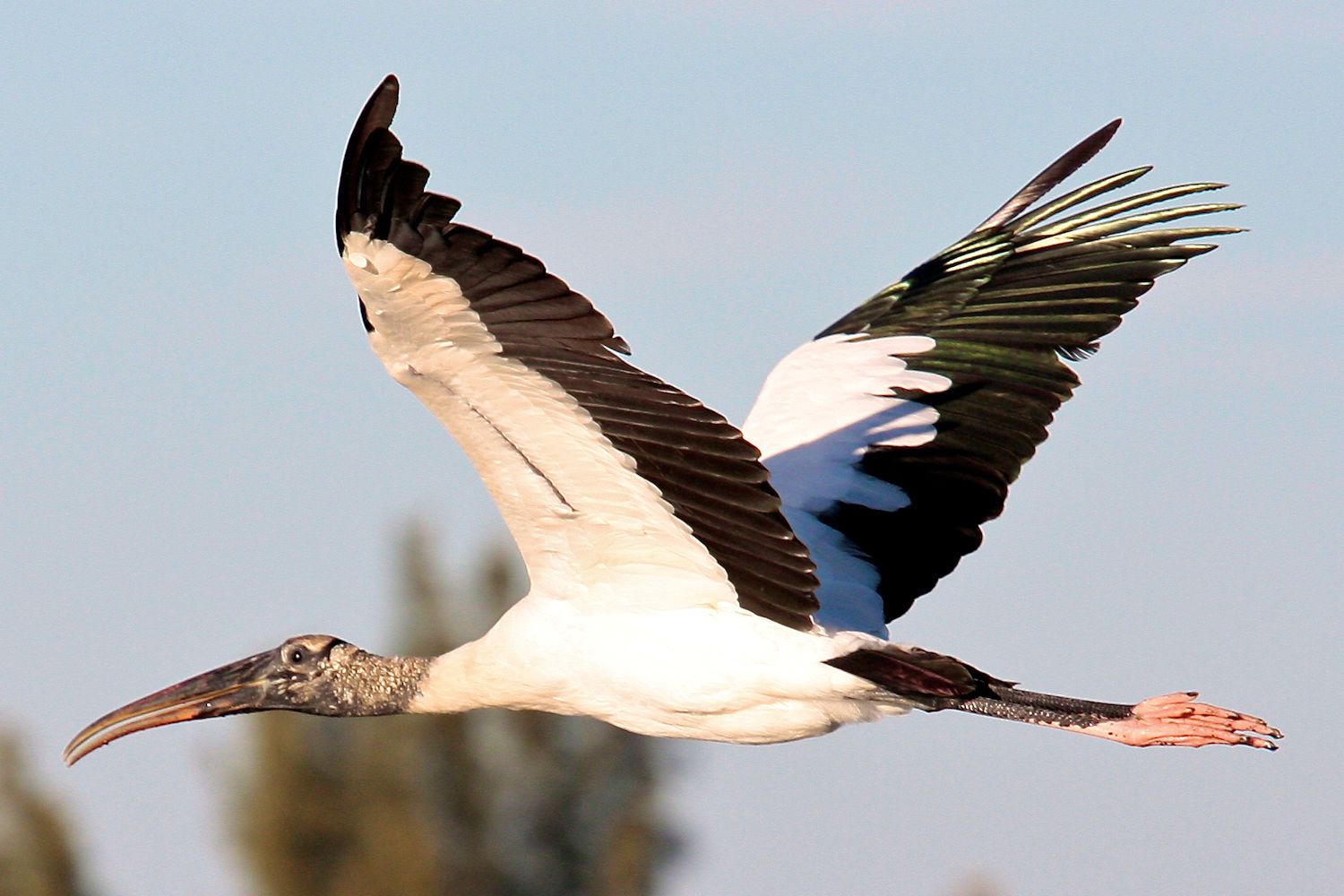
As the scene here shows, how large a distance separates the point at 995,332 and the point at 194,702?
12.7 feet

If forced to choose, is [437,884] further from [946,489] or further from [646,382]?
[646,382]

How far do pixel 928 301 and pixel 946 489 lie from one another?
1.06 m

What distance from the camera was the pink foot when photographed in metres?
8.47

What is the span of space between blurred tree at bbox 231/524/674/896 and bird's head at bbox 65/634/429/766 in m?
15.4

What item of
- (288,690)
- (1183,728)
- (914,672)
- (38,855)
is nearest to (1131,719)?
(1183,728)

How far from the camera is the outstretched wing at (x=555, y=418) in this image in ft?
21.8

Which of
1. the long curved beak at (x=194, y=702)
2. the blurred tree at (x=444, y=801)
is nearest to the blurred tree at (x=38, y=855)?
the blurred tree at (x=444, y=801)

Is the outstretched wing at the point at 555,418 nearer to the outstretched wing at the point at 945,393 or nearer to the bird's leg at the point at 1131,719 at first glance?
the bird's leg at the point at 1131,719

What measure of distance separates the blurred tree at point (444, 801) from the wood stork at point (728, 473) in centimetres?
1563

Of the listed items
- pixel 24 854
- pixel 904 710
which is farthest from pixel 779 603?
pixel 24 854

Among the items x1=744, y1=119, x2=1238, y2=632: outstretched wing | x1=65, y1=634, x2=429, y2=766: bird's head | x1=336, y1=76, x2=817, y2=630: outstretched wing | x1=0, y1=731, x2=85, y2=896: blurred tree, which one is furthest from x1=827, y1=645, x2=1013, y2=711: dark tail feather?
x1=0, y1=731, x2=85, y2=896: blurred tree

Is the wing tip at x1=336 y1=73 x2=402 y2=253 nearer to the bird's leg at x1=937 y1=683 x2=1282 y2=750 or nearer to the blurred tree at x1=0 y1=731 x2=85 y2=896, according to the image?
the bird's leg at x1=937 y1=683 x2=1282 y2=750

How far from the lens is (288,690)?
9906 mm

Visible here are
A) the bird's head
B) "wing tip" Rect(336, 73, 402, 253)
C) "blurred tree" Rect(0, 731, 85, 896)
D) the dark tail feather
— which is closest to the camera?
"wing tip" Rect(336, 73, 402, 253)
